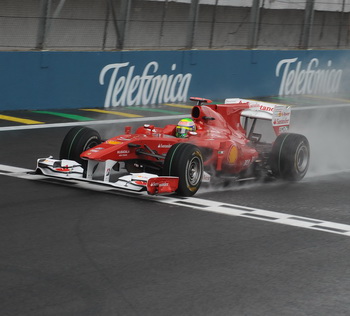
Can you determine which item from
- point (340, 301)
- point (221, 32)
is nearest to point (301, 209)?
point (340, 301)

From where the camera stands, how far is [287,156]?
11.6 m

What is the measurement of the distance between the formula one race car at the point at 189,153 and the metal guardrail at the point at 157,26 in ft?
21.9

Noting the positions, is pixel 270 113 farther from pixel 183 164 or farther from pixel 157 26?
pixel 157 26

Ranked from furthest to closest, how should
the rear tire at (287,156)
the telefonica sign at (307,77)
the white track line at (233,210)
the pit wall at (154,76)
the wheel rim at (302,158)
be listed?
the telefonica sign at (307,77) → the pit wall at (154,76) → the wheel rim at (302,158) → the rear tire at (287,156) → the white track line at (233,210)

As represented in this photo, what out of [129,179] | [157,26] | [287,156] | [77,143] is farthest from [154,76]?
[129,179]

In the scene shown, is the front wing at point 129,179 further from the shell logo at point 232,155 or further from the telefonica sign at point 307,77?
the telefonica sign at point 307,77

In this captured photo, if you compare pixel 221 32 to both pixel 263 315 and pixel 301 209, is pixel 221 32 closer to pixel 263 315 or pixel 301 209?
pixel 301 209

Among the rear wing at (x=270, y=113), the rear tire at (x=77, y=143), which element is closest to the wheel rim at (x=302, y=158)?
the rear wing at (x=270, y=113)

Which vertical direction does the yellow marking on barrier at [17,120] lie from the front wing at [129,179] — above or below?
above

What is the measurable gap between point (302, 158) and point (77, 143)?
3.46 metres

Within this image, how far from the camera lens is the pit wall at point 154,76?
17.4 m

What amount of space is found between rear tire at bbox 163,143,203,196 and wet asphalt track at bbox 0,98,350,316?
1.10ft

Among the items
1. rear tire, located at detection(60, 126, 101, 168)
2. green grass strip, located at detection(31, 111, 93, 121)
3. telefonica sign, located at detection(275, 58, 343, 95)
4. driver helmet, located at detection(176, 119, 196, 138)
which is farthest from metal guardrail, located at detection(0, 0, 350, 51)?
driver helmet, located at detection(176, 119, 196, 138)

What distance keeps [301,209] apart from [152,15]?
1292 centimetres
